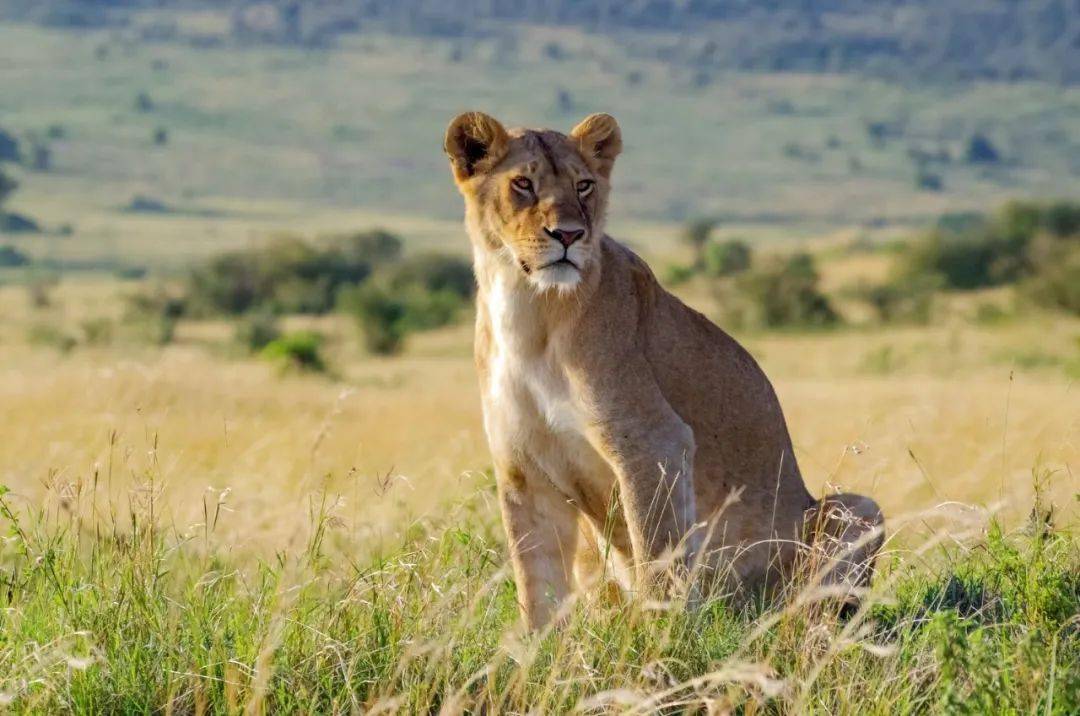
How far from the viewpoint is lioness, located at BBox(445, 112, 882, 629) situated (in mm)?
5148

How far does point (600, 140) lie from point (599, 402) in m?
0.90

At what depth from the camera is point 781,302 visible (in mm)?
39688

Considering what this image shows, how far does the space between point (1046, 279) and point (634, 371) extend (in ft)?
115

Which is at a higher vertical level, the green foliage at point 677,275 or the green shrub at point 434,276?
the green foliage at point 677,275

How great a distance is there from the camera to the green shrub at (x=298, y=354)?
2764 cm

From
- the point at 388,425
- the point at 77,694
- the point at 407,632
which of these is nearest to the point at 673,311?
the point at 407,632

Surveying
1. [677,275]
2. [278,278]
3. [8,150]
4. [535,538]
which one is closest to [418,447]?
[535,538]

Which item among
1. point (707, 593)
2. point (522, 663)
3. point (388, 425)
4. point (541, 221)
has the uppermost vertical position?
point (541, 221)

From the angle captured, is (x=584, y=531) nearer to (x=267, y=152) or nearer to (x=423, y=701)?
(x=423, y=701)

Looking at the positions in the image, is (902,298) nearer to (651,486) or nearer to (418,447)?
(418,447)

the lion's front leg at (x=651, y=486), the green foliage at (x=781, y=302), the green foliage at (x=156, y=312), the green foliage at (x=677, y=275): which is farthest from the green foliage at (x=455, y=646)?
the green foliage at (x=677, y=275)

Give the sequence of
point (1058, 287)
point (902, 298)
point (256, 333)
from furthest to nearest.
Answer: point (902, 298), point (256, 333), point (1058, 287)

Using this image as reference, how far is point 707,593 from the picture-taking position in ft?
17.8

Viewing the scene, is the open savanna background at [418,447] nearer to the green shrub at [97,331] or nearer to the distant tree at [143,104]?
the green shrub at [97,331]
